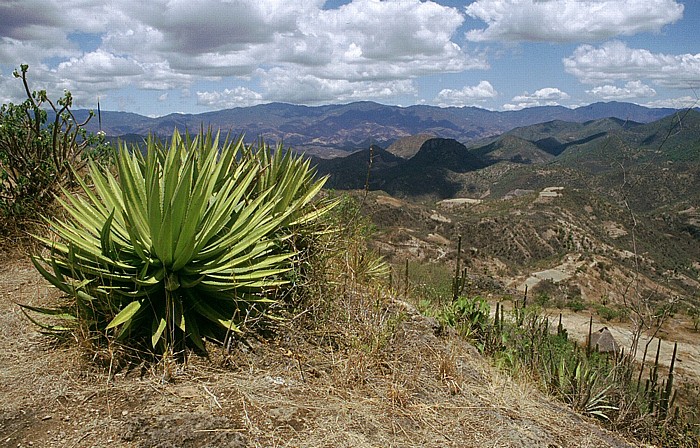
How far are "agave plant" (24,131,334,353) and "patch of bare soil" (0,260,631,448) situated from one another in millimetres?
278

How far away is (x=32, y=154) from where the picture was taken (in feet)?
21.8

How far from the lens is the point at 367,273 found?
5.85 meters

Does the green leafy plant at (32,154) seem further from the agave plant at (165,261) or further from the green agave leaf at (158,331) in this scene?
the green agave leaf at (158,331)

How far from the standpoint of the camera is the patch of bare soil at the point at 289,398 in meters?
2.83

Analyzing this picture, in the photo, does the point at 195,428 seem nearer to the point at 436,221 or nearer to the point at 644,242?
the point at 436,221

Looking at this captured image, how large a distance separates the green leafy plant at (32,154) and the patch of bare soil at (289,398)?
2278 millimetres

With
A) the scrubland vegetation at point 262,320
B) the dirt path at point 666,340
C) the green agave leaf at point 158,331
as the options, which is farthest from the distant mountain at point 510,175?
the green agave leaf at point 158,331

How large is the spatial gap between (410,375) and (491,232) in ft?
181

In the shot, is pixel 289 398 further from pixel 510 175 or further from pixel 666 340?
pixel 510 175

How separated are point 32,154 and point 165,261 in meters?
4.35

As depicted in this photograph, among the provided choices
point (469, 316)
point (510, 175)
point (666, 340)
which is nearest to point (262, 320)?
point (469, 316)

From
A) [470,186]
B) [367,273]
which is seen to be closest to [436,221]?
[367,273]

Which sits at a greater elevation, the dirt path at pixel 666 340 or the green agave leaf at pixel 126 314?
the green agave leaf at pixel 126 314

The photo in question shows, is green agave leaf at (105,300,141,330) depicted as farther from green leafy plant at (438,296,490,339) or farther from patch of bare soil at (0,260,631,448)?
green leafy plant at (438,296,490,339)
